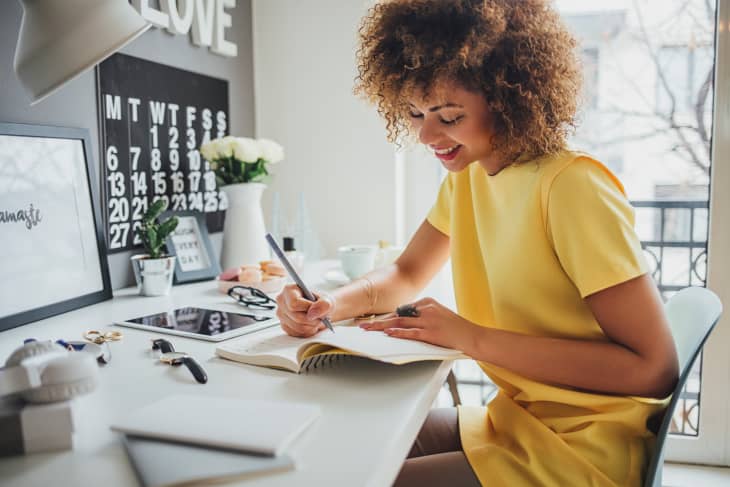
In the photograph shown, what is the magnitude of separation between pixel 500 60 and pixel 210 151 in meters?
0.94

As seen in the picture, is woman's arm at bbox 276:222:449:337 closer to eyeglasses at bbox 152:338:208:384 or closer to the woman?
the woman

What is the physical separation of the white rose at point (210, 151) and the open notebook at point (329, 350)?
0.81 m

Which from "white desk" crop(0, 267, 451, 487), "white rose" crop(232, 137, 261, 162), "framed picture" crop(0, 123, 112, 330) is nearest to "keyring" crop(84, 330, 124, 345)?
"white desk" crop(0, 267, 451, 487)

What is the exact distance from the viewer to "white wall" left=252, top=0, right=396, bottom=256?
2.04 meters

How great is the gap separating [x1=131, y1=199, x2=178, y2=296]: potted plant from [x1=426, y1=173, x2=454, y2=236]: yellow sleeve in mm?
619

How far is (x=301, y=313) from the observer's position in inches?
40.6

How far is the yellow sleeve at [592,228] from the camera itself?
85 centimetres

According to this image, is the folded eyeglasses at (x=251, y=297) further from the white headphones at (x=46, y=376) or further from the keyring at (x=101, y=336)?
the white headphones at (x=46, y=376)

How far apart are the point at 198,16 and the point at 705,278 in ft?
5.54

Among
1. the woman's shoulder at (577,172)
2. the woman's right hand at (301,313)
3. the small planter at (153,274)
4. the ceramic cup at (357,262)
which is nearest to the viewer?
the woman's shoulder at (577,172)

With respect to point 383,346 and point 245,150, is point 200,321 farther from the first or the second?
point 245,150

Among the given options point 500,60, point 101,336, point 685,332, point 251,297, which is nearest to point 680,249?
point 685,332

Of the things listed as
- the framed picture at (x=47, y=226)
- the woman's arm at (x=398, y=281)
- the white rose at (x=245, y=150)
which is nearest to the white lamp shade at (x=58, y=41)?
the framed picture at (x=47, y=226)

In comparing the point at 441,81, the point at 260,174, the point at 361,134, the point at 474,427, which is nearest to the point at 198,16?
the point at 260,174
